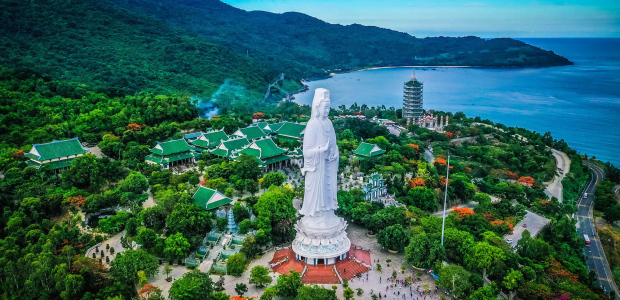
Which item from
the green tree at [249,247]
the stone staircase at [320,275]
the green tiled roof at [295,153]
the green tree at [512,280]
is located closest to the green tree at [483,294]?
the green tree at [512,280]

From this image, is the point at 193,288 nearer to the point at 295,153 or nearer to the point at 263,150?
the point at 263,150

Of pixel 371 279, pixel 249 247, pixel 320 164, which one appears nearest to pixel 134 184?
pixel 249 247

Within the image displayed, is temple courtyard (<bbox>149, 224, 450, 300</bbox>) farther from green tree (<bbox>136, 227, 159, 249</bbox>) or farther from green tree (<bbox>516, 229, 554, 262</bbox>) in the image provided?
green tree (<bbox>516, 229, 554, 262</bbox>)

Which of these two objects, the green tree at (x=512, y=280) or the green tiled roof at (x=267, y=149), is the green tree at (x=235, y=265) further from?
the green tiled roof at (x=267, y=149)

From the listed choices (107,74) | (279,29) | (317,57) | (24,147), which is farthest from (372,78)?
(24,147)

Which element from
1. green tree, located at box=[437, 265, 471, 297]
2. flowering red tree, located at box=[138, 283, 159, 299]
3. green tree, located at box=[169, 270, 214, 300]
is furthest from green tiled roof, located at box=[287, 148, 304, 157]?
flowering red tree, located at box=[138, 283, 159, 299]

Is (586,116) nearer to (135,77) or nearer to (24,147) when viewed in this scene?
(135,77)
